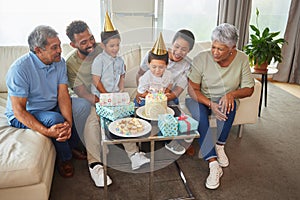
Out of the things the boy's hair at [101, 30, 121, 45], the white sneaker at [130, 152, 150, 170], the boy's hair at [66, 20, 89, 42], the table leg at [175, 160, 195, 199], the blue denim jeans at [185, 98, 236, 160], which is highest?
the boy's hair at [66, 20, 89, 42]

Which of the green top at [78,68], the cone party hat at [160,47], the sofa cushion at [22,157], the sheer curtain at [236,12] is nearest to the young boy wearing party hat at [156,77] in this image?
the cone party hat at [160,47]

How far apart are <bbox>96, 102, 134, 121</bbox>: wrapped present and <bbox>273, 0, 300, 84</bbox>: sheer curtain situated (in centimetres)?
298

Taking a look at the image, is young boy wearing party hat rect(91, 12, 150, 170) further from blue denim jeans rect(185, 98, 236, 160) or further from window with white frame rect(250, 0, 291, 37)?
window with white frame rect(250, 0, 291, 37)

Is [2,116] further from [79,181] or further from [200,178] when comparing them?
[200,178]

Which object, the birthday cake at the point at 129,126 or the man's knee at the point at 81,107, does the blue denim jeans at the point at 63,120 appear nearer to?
the man's knee at the point at 81,107

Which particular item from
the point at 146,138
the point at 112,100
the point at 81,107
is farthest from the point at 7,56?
the point at 146,138

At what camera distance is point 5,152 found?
4.64ft

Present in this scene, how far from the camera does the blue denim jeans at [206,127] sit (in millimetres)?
1890

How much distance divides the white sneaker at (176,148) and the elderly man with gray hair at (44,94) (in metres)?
0.66

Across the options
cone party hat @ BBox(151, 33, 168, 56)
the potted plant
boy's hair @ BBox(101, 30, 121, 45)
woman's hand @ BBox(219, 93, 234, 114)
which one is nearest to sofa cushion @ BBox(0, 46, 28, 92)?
boy's hair @ BBox(101, 30, 121, 45)

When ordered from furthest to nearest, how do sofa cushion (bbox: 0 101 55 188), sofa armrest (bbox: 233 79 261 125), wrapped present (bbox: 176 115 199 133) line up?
sofa armrest (bbox: 233 79 261 125) → wrapped present (bbox: 176 115 199 133) → sofa cushion (bbox: 0 101 55 188)

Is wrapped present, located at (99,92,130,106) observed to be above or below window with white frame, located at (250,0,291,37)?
below

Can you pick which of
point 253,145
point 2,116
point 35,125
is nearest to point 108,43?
point 35,125

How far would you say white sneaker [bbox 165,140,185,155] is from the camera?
6.91 ft
